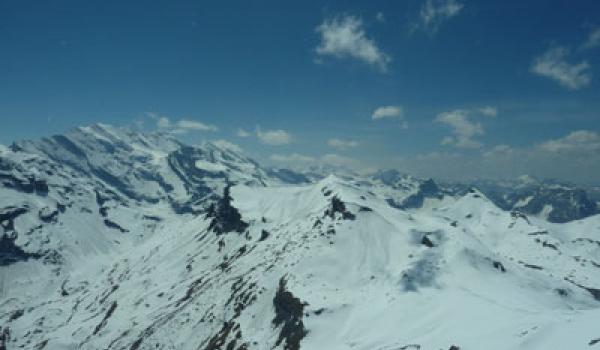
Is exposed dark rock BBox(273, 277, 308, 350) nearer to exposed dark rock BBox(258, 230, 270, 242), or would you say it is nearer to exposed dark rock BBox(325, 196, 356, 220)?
exposed dark rock BBox(325, 196, 356, 220)

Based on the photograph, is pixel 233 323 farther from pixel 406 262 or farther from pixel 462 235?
pixel 462 235

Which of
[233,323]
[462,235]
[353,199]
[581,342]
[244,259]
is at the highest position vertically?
[353,199]

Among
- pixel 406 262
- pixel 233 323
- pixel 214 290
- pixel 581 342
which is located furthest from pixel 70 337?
pixel 581 342

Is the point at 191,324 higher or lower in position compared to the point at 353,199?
lower

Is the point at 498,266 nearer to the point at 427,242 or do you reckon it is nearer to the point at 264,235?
the point at 427,242

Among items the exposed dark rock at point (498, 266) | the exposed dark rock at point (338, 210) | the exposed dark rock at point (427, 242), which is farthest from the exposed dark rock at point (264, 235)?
the exposed dark rock at point (498, 266)

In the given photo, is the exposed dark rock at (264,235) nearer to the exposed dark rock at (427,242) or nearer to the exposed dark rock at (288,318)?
A: the exposed dark rock at (288,318)

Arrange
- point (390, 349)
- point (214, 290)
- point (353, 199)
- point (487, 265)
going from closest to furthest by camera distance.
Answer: point (390, 349) < point (487, 265) < point (214, 290) < point (353, 199)

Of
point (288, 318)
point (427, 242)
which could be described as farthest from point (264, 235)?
point (288, 318)
